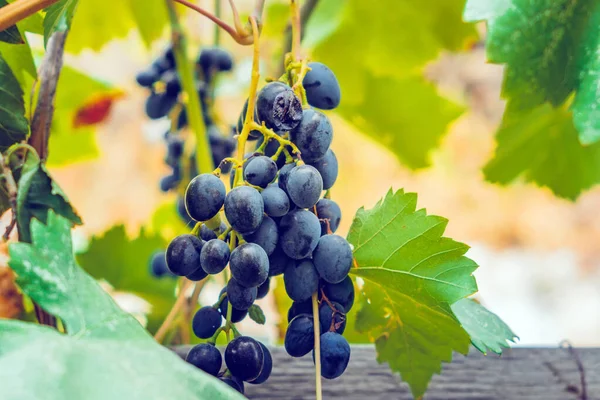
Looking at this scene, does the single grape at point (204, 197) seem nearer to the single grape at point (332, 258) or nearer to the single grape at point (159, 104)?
the single grape at point (332, 258)

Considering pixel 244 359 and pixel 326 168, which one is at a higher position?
pixel 326 168

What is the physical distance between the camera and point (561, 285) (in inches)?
151

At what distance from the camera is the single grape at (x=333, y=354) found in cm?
39

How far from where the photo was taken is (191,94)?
716 millimetres

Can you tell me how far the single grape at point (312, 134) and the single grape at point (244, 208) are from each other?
0.05 meters

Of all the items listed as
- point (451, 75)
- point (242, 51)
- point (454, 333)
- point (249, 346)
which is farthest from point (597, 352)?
point (451, 75)

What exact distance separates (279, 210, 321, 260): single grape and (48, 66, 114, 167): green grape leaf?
669 mm

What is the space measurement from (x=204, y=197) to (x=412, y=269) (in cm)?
15

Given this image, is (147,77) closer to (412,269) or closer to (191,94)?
(191,94)

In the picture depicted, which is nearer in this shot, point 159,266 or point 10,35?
point 10,35

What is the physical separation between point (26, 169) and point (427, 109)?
0.81 meters

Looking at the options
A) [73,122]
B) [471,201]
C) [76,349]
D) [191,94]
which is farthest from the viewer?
[471,201]

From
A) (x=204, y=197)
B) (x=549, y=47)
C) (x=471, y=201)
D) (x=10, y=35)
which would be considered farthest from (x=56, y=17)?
(x=471, y=201)

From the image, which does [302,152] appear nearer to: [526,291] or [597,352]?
[597,352]
